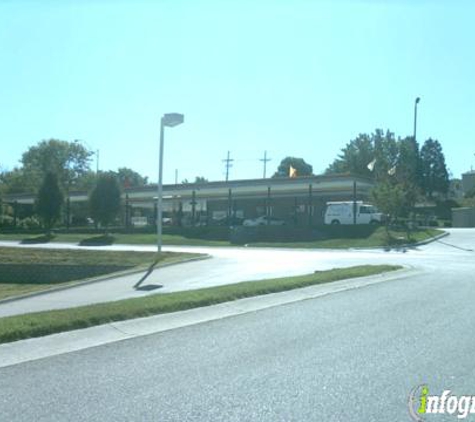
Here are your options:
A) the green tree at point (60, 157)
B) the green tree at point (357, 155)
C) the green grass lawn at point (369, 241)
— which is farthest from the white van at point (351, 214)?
the green tree at point (60, 157)

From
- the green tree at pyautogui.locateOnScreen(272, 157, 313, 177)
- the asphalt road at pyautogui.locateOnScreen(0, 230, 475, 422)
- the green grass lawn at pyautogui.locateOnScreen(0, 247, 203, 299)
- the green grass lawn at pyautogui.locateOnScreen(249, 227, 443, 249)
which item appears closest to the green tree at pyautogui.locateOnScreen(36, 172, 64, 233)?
the green grass lawn at pyautogui.locateOnScreen(249, 227, 443, 249)

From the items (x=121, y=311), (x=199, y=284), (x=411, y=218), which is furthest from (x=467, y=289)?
(x=411, y=218)

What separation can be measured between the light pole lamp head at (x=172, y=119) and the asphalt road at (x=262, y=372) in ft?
37.9

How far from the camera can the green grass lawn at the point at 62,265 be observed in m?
26.4

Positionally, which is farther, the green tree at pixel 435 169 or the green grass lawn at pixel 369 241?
the green tree at pixel 435 169

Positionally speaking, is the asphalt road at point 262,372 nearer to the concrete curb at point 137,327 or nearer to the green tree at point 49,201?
the concrete curb at point 137,327

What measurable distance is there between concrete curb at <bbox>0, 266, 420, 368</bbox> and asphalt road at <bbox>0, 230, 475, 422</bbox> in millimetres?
346

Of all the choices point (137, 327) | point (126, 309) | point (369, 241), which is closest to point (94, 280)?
point (126, 309)

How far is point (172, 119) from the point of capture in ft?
72.5

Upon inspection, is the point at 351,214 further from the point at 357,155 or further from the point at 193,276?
the point at 357,155

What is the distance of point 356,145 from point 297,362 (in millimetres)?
100391

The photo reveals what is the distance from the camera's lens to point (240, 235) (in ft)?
151

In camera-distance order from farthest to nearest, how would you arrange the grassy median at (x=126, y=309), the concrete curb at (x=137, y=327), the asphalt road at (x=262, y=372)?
the grassy median at (x=126, y=309)
the concrete curb at (x=137, y=327)
the asphalt road at (x=262, y=372)

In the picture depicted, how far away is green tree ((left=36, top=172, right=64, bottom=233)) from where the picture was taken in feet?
172
